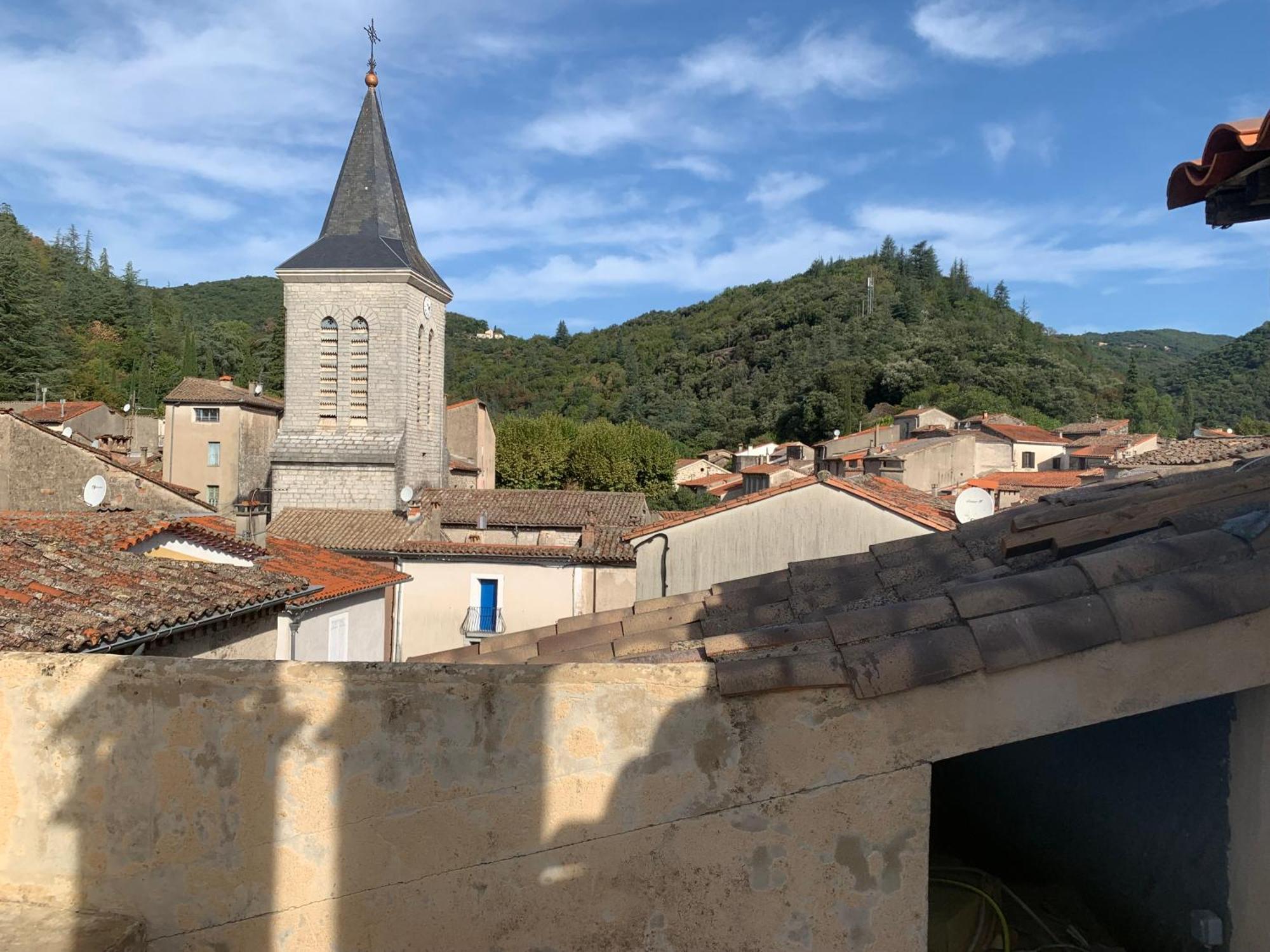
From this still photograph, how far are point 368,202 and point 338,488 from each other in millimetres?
9551

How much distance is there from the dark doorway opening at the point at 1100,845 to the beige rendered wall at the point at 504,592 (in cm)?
1762

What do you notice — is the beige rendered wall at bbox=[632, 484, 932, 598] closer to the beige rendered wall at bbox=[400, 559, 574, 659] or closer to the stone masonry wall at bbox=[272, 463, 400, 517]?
the beige rendered wall at bbox=[400, 559, 574, 659]

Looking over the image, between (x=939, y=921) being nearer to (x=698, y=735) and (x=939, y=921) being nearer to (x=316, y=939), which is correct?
(x=698, y=735)

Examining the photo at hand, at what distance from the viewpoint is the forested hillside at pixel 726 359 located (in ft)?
205

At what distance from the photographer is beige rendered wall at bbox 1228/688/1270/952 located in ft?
9.77

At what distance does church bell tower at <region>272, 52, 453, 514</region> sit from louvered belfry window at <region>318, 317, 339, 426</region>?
0.03 meters

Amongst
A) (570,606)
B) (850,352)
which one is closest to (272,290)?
(850,352)

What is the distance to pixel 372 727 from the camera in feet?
10.1

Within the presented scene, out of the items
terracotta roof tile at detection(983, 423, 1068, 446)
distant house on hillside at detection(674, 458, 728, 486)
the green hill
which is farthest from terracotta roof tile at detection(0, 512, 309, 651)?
the green hill

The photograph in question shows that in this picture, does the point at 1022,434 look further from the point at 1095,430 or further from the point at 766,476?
the point at 766,476

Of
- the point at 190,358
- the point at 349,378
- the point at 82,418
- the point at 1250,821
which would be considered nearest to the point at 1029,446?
the point at 349,378

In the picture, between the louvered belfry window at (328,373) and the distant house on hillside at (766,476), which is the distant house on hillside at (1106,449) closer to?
the distant house on hillside at (766,476)

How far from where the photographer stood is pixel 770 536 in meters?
14.3

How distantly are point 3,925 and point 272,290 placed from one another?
363 ft
